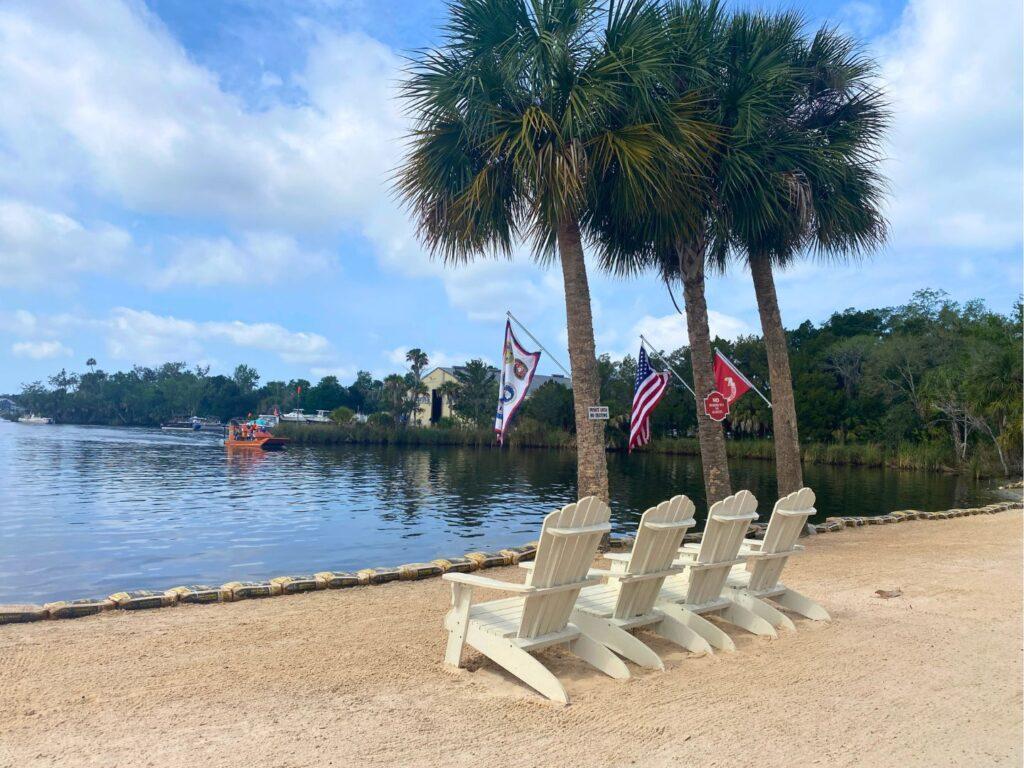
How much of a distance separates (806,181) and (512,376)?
5823 mm

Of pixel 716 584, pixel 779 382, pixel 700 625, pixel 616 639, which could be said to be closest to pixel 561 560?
pixel 616 639

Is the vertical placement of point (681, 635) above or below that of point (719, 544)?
below

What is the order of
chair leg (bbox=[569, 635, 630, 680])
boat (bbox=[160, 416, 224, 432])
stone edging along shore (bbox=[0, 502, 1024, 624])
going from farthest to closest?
boat (bbox=[160, 416, 224, 432]), stone edging along shore (bbox=[0, 502, 1024, 624]), chair leg (bbox=[569, 635, 630, 680])

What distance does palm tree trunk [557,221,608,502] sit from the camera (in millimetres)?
10352

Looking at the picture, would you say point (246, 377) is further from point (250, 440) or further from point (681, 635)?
point (681, 635)

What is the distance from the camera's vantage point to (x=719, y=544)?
581 centimetres

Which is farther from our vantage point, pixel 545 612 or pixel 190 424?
pixel 190 424

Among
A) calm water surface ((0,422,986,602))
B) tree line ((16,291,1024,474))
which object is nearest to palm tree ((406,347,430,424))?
tree line ((16,291,1024,474))

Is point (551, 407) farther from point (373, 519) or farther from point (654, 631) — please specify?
point (654, 631)

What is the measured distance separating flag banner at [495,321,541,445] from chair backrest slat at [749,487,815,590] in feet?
19.2

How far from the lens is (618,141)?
973 centimetres

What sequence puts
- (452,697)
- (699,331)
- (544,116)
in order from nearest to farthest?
(452,697)
(544,116)
(699,331)

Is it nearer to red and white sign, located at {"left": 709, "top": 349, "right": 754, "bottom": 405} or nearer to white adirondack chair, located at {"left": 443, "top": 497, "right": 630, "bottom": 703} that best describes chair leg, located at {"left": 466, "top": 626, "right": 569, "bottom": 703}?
white adirondack chair, located at {"left": 443, "top": 497, "right": 630, "bottom": 703}

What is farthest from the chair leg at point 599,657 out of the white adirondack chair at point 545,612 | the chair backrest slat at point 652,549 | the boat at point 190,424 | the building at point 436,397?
the boat at point 190,424
